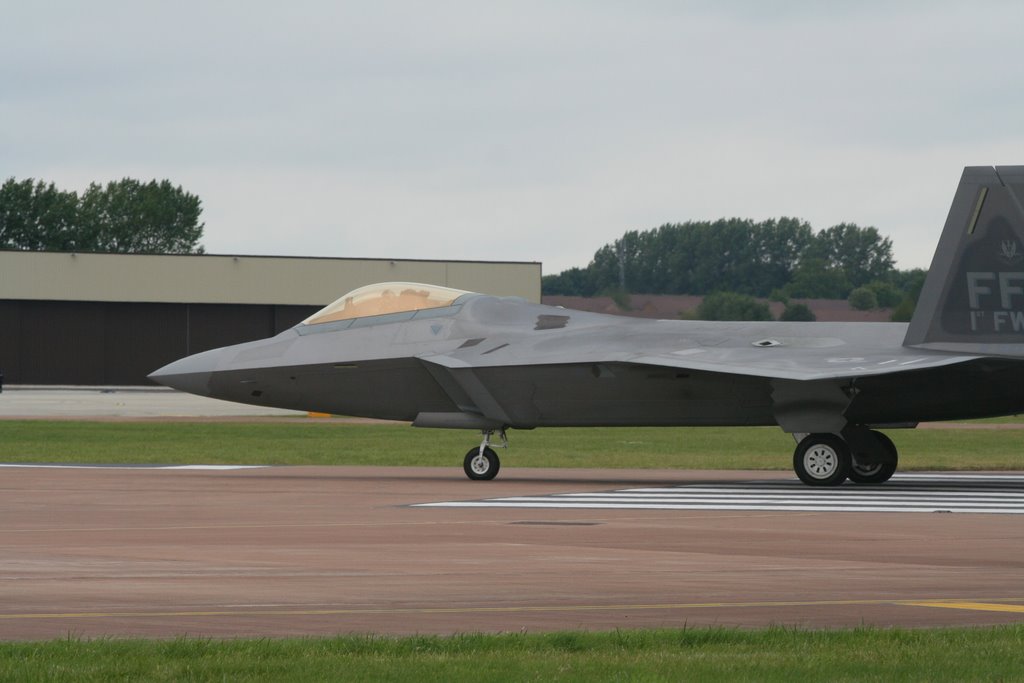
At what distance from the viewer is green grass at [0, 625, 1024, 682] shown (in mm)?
7590

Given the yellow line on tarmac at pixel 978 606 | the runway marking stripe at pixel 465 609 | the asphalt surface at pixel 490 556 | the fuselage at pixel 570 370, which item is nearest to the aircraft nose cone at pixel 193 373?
the fuselage at pixel 570 370

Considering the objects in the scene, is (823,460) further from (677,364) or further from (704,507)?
(704,507)

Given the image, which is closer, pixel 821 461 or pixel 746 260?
pixel 821 461

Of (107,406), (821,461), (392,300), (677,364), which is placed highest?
(392,300)

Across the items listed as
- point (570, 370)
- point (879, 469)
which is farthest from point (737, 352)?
point (879, 469)

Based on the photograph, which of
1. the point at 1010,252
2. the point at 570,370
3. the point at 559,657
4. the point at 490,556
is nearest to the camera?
the point at 559,657

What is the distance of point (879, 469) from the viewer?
23.3 metres

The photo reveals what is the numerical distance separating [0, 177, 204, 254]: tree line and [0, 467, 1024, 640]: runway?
106752 mm

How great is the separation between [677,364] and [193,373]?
8.23 meters

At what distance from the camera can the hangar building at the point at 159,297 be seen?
80.1m

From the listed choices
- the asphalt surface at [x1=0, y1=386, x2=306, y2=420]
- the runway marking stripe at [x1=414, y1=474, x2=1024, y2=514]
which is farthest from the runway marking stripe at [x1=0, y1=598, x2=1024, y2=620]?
the asphalt surface at [x1=0, y1=386, x2=306, y2=420]

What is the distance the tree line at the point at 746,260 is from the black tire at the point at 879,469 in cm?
5900

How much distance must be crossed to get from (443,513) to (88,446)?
57.9 ft

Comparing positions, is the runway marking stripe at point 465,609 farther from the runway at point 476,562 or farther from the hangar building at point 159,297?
the hangar building at point 159,297
